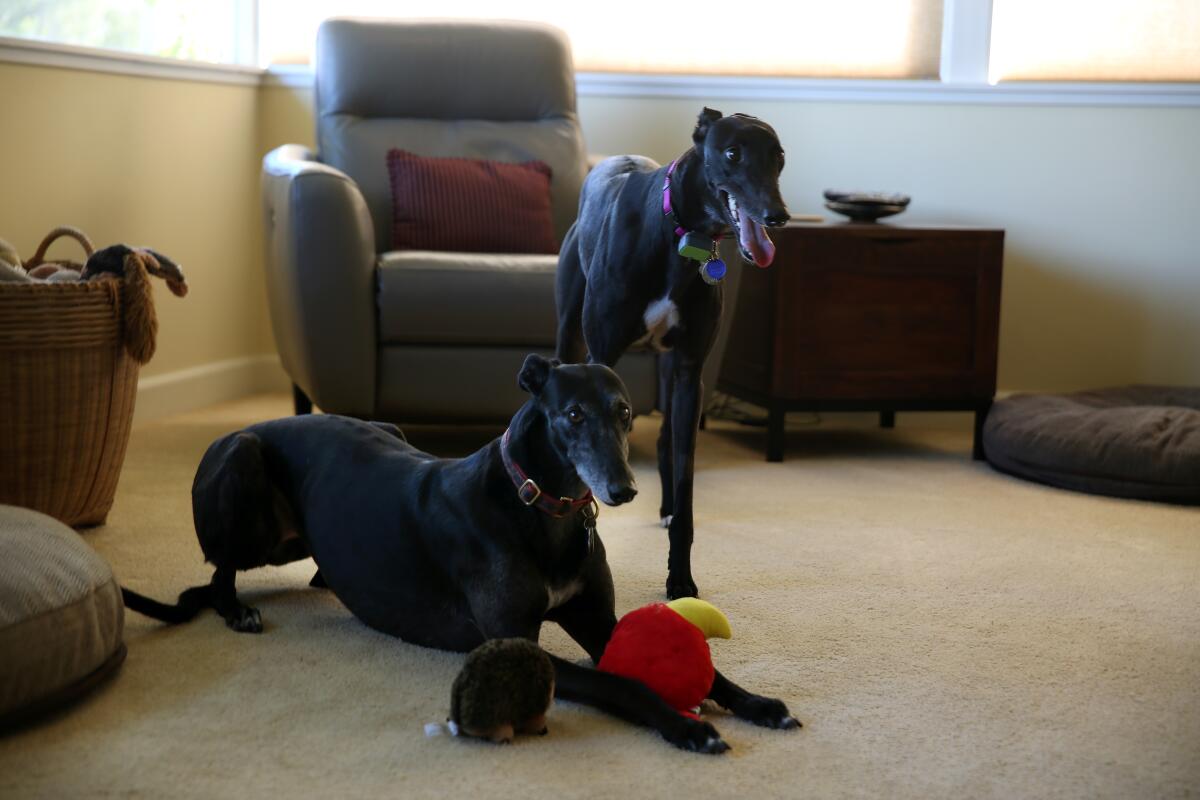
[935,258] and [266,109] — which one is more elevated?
[266,109]

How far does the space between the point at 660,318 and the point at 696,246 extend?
182 mm

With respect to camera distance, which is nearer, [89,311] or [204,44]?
[89,311]

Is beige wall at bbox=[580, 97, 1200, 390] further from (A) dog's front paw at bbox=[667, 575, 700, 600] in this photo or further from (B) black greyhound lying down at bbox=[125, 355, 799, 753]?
(B) black greyhound lying down at bbox=[125, 355, 799, 753]

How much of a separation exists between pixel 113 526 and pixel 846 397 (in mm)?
2031

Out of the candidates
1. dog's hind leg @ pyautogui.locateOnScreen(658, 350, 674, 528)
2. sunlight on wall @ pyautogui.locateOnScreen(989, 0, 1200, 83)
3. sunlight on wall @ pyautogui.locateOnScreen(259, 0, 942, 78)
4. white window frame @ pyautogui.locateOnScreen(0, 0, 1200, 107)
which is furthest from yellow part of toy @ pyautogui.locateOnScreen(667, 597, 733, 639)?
sunlight on wall @ pyautogui.locateOnScreen(989, 0, 1200, 83)

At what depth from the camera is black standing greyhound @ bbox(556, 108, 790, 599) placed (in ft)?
7.32

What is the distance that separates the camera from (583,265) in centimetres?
266

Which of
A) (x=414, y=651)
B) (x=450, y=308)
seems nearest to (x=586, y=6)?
(x=450, y=308)

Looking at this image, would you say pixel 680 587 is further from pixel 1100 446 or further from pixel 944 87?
pixel 944 87

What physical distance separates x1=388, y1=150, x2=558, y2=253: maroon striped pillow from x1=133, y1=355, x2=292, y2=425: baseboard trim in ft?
2.78

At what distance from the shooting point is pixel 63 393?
260 cm

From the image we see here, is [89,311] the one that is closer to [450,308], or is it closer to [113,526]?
[113,526]

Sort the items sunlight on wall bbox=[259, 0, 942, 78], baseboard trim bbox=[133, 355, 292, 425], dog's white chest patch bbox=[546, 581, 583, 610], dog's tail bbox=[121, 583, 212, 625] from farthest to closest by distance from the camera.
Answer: sunlight on wall bbox=[259, 0, 942, 78] < baseboard trim bbox=[133, 355, 292, 425] < dog's tail bbox=[121, 583, 212, 625] < dog's white chest patch bbox=[546, 581, 583, 610]

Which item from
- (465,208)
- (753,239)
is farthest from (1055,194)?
(753,239)
